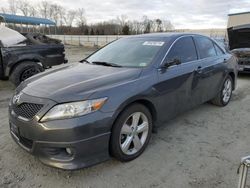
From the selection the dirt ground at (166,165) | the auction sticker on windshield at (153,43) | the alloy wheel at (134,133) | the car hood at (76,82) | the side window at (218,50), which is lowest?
the dirt ground at (166,165)

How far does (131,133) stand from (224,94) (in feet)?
9.59

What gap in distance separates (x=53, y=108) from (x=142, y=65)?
4.51 feet

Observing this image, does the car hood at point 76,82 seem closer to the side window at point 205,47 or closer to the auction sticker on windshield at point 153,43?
the auction sticker on windshield at point 153,43

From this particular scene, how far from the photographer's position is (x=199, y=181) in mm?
2609

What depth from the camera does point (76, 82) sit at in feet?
9.29

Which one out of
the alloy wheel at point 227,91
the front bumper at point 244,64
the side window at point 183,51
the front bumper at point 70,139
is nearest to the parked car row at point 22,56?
the front bumper at point 70,139

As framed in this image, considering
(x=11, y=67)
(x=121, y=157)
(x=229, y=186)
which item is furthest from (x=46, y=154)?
(x=11, y=67)

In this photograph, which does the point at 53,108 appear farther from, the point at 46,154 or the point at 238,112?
the point at 238,112

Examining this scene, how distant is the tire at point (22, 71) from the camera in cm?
623

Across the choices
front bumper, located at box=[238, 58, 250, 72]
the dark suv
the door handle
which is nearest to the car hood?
the dark suv

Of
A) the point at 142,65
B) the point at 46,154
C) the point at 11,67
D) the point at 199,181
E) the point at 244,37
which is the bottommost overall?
the point at 199,181

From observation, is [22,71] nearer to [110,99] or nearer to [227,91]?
[110,99]

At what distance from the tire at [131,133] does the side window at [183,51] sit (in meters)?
0.96

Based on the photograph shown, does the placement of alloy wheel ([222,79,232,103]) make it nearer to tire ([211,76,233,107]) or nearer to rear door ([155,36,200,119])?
tire ([211,76,233,107])
